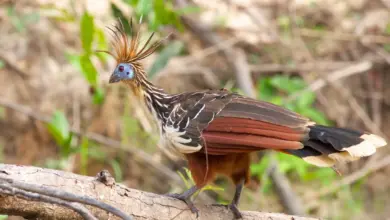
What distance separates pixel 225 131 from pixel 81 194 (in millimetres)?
694

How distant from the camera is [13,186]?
1.87m

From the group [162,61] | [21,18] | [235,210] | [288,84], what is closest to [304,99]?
[288,84]

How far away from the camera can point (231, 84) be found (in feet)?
18.4

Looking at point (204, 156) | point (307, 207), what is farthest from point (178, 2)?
point (204, 156)

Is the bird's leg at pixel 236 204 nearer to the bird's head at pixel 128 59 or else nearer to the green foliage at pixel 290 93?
the bird's head at pixel 128 59

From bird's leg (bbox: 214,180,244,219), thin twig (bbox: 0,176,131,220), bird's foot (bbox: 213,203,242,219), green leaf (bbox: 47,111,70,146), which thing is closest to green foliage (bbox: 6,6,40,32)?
green leaf (bbox: 47,111,70,146)

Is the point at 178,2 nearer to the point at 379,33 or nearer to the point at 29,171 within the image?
the point at 379,33

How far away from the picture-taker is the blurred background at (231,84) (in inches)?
199

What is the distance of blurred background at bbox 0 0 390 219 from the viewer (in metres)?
5.07

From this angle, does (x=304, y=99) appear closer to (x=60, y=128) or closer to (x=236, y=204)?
(x=60, y=128)

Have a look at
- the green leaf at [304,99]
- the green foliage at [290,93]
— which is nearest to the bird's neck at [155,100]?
the green foliage at [290,93]

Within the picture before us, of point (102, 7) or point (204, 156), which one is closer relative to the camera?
point (204, 156)

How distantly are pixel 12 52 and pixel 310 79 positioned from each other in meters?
2.60

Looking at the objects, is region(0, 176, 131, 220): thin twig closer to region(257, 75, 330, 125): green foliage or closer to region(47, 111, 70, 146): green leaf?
region(47, 111, 70, 146): green leaf
